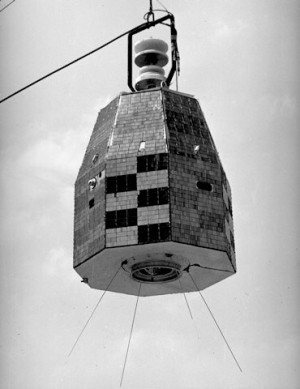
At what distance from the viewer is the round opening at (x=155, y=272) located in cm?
1245

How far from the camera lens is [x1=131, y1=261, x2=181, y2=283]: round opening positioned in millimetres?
12453

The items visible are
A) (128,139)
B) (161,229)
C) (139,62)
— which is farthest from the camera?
(139,62)

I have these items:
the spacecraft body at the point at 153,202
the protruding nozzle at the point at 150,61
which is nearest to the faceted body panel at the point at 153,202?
the spacecraft body at the point at 153,202

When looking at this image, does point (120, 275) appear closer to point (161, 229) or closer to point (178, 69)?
point (161, 229)

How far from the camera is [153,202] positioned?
1209cm

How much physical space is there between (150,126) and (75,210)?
1.31m

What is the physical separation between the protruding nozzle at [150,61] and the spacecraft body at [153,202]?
28 centimetres

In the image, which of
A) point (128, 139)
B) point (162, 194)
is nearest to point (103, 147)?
point (128, 139)

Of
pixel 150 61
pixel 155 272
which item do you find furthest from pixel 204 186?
pixel 150 61

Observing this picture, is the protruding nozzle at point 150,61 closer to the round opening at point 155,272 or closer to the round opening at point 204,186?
the round opening at point 204,186

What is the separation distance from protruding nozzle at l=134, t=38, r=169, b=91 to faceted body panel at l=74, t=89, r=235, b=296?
1.04ft

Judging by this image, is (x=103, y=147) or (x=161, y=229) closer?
(x=161, y=229)

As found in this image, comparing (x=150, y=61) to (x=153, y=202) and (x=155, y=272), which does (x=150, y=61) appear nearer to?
(x=153, y=202)

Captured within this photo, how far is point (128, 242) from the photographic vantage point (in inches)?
472
